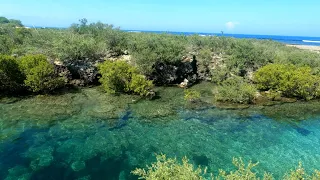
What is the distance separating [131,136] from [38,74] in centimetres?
1832

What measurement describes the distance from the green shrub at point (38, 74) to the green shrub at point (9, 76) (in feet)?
3.00

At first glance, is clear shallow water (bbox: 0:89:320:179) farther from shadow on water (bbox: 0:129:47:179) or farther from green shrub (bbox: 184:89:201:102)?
green shrub (bbox: 184:89:201:102)

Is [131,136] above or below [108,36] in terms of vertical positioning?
below

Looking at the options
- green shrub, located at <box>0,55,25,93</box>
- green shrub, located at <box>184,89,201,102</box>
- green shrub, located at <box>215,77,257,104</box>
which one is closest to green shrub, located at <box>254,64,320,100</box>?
green shrub, located at <box>215,77,257,104</box>

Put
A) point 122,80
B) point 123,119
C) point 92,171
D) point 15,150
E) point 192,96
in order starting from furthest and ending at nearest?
point 122,80 < point 192,96 < point 123,119 < point 15,150 < point 92,171

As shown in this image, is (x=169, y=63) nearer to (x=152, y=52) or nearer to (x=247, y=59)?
(x=152, y=52)

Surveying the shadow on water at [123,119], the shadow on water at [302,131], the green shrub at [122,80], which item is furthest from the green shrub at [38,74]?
the shadow on water at [302,131]

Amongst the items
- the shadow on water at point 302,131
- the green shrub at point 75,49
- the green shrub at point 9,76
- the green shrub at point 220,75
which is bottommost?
the shadow on water at point 302,131

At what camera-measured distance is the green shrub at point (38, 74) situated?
34219 mm

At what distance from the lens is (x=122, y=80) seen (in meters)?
38.3

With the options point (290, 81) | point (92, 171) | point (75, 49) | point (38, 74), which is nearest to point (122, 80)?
point (75, 49)

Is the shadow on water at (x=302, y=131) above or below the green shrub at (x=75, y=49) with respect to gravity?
below

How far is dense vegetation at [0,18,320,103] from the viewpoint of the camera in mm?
37656

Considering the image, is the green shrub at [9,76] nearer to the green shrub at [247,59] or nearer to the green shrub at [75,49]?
the green shrub at [75,49]
